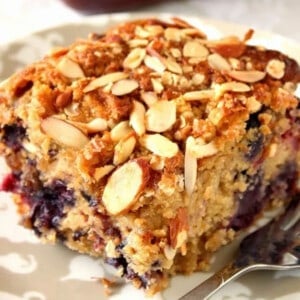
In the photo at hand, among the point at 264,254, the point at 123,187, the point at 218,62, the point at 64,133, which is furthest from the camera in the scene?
the point at 218,62

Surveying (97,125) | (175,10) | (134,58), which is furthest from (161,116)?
(175,10)

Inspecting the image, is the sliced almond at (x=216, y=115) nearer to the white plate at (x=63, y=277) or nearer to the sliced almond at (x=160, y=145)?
the sliced almond at (x=160, y=145)

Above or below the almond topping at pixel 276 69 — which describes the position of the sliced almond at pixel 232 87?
below

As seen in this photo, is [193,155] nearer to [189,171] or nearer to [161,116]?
[189,171]

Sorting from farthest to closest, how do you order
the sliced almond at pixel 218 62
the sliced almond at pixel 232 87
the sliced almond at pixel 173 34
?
the sliced almond at pixel 173 34 < the sliced almond at pixel 218 62 < the sliced almond at pixel 232 87

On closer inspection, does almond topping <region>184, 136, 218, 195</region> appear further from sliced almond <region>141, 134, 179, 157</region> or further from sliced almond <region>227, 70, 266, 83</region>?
sliced almond <region>227, 70, 266, 83</region>

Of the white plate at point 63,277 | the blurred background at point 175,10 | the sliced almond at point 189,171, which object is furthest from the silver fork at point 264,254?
the blurred background at point 175,10

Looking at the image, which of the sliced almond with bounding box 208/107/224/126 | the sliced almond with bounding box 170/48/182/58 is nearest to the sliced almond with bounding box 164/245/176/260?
the sliced almond with bounding box 208/107/224/126

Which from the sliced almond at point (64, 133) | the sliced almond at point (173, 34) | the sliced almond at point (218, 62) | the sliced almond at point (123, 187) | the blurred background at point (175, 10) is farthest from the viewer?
the blurred background at point (175, 10)

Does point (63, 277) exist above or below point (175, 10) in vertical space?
below
